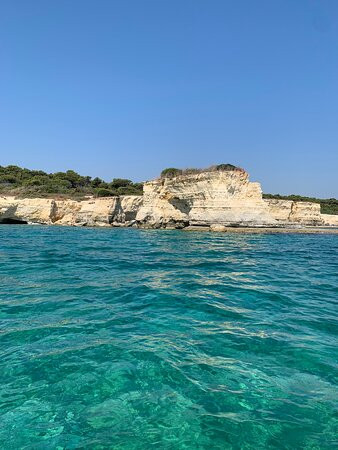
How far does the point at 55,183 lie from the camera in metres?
65.2

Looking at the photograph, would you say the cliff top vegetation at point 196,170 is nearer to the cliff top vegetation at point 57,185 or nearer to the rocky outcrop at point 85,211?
the rocky outcrop at point 85,211

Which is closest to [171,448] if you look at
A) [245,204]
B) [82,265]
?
[82,265]

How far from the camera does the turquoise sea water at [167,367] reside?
2885mm

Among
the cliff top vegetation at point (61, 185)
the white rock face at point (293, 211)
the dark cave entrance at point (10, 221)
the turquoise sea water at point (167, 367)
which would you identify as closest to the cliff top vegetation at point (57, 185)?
the cliff top vegetation at point (61, 185)

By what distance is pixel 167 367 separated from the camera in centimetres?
400

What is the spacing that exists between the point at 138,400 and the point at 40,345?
6.26ft

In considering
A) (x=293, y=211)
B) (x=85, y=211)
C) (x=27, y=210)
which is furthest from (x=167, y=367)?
(x=293, y=211)

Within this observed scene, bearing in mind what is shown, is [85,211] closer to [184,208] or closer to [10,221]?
[10,221]

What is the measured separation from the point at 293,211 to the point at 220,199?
17898mm

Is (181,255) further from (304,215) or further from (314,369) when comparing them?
(304,215)

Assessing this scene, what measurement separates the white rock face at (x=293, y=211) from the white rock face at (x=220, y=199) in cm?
1198

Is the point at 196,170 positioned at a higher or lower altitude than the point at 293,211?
higher

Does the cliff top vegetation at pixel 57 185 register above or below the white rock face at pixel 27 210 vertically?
above

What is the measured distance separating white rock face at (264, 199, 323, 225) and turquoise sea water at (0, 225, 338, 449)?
40976mm
